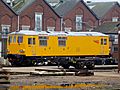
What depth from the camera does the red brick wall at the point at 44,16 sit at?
75.3 metres

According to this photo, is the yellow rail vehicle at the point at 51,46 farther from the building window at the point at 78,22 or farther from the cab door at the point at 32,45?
the building window at the point at 78,22

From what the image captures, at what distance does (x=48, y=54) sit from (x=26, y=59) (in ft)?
7.90

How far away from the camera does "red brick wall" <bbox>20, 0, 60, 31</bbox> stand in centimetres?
7535

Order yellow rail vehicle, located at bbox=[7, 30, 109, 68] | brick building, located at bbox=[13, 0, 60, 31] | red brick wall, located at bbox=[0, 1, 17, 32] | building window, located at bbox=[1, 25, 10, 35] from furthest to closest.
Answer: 1. brick building, located at bbox=[13, 0, 60, 31]
2. red brick wall, located at bbox=[0, 1, 17, 32]
3. building window, located at bbox=[1, 25, 10, 35]
4. yellow rail vehicle, located at bbox=[7, 30, 109, 68]

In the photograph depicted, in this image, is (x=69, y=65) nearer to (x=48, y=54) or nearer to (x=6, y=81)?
(x=48, y=54)

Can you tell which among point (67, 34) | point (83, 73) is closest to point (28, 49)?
point (67, 34)

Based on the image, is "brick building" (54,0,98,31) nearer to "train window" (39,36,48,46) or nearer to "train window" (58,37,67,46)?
"train window" (58,37,67,46)

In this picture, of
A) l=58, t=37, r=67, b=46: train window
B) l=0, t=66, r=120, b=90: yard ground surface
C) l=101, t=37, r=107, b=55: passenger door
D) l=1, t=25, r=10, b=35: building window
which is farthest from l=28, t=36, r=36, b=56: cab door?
l=1, t=25, r=10, b=35: building window

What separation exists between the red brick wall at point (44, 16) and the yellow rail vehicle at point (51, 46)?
85.8 ft

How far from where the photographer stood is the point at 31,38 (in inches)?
1882

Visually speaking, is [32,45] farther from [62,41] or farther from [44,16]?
[44,16]

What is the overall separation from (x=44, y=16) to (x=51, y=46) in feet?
96.9

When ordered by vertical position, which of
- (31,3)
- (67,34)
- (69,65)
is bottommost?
(69,65)

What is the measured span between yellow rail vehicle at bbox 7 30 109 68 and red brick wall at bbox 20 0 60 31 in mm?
26146
